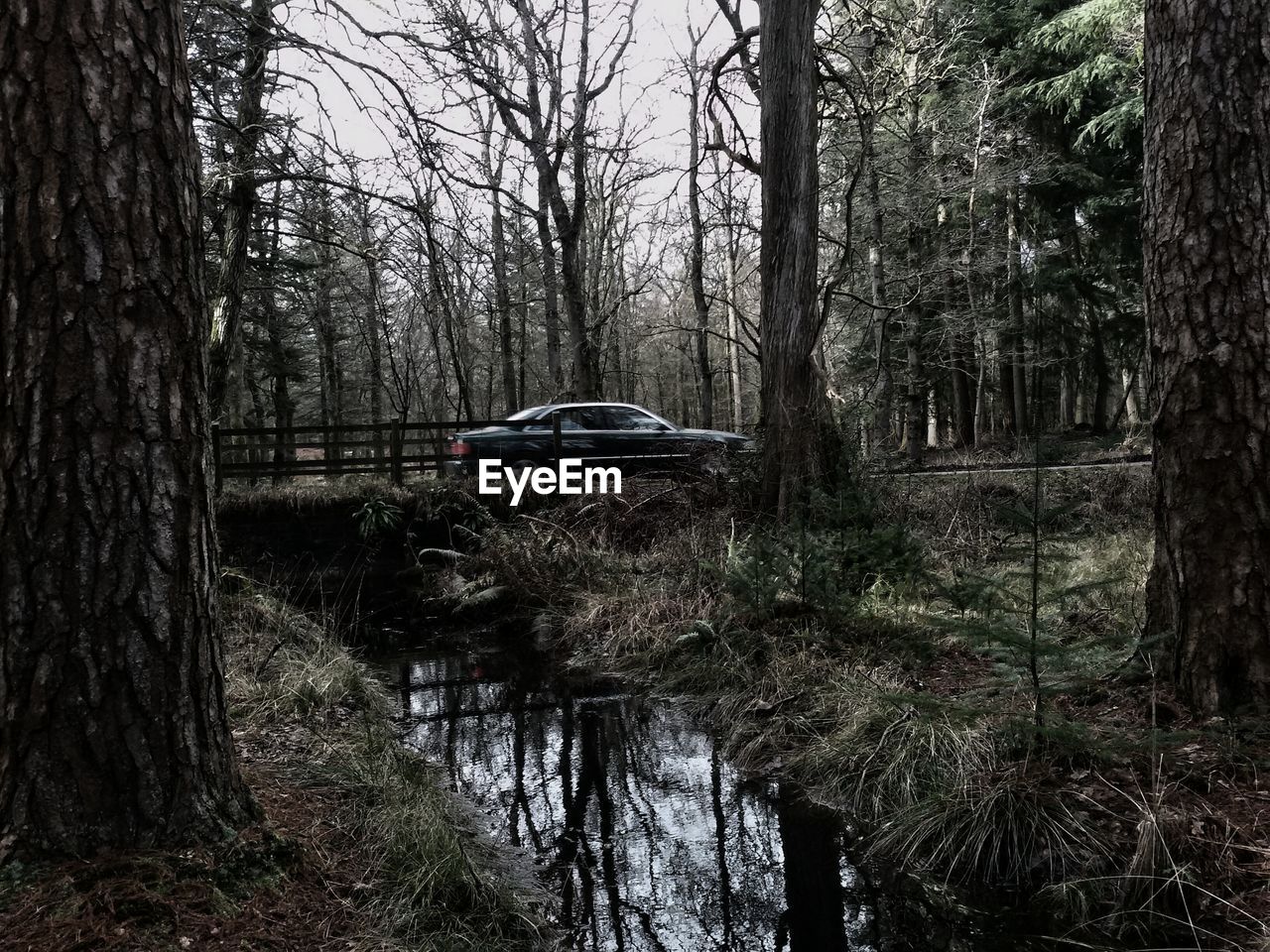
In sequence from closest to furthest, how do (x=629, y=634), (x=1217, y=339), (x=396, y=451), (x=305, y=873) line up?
1. (x=305, y=873)
2. (x=1217, y=339)
3. (x=629, y=634)
4. (x=396, y=451)

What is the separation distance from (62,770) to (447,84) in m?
4.49

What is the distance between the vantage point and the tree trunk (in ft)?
11.8

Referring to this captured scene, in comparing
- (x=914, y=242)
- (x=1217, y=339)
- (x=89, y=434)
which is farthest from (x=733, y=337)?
(x=89, y=434)

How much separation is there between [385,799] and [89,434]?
7.08 ft

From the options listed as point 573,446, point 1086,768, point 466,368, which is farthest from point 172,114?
point 466,368

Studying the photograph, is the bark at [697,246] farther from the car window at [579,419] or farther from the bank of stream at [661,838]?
the bank of stream at [661,838]

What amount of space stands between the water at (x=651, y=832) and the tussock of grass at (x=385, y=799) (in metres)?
0.29

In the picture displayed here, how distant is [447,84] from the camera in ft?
17.5

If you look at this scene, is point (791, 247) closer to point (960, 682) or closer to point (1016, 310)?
point (960, 682)

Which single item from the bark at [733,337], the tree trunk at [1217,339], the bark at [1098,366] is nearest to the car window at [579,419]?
the tree trunk at [1217,339]

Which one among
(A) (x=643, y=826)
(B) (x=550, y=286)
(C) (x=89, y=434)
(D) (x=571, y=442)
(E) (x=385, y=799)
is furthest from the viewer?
(B) (x=550, y=286)

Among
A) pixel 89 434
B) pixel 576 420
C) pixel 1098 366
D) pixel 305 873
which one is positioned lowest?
pixel 305 873

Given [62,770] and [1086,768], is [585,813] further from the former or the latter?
[62,770]

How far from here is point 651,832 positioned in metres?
4.29
